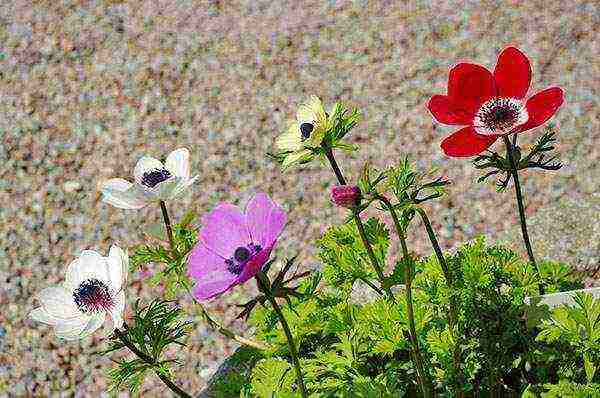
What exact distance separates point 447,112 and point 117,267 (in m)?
0.43

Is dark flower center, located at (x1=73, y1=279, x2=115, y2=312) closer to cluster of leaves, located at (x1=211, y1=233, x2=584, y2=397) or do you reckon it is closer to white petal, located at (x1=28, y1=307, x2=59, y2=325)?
white petal, located at (x1=28, y1=307, x2=59, y2=325)

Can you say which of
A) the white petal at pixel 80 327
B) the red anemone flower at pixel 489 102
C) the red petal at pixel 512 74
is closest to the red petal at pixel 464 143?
the red anemone flower at pixel 489 102

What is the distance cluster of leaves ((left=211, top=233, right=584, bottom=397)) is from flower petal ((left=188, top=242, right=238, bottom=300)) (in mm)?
179

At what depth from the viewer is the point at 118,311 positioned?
41.4 inches

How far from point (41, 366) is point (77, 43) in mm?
1241

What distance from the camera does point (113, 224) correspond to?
2.64 metres

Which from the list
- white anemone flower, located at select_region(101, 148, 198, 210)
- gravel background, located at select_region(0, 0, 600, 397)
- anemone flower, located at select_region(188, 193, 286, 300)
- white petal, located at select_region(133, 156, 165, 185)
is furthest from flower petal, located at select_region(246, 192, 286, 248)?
gravel background, located at select_region(0, 0, 600, 397)

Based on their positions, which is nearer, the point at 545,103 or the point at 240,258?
the point at 240,258

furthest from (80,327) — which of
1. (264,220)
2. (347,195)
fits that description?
(347,195)

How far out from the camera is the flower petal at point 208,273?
96cm

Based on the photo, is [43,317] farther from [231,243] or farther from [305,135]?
[305,135]

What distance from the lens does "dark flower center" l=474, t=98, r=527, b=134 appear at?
1111 millimetres

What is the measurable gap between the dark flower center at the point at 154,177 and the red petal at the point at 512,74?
422mm

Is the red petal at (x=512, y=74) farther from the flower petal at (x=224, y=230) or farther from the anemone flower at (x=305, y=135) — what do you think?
the flower petal at (x=224, y=230)
